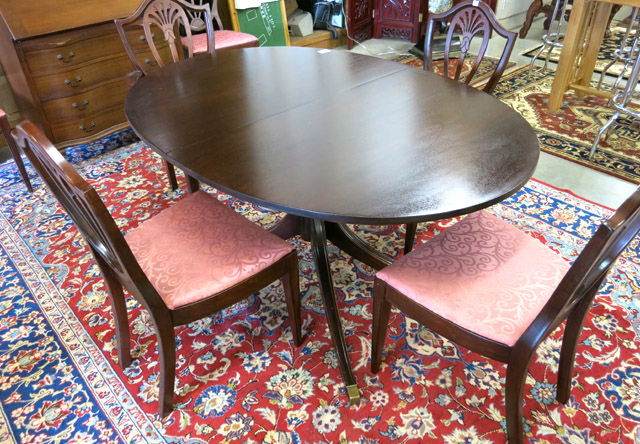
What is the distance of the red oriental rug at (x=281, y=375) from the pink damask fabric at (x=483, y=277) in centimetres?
43

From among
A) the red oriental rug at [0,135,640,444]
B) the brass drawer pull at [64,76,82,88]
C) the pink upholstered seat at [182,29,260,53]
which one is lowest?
the red oriental rug at [0,135,640,444]

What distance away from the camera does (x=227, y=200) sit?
2.41m

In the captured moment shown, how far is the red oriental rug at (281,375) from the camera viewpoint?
1366 mm

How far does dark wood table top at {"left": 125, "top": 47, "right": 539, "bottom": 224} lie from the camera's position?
1.11 metres

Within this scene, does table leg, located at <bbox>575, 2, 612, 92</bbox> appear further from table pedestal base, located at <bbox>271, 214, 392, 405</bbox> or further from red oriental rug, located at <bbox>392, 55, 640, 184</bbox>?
table pedestal base, located at <bbox>271, 214, 392, 405</bbox>

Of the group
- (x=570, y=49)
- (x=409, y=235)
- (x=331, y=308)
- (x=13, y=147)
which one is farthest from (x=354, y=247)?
(x=570, y=49)

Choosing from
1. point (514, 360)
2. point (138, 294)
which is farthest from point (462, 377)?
point (138, 294)

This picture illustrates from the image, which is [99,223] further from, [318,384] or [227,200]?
[227,200]

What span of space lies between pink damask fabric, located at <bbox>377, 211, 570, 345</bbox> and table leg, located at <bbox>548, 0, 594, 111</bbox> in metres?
2.23

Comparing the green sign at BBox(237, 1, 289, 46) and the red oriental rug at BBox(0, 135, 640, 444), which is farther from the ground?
the green sign at BBox(237, 1, 289, 46)

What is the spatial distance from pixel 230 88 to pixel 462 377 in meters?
1.34

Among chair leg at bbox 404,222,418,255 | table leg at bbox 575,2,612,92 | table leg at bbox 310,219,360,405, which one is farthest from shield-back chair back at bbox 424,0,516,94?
table leg at bbox 575,2,612,92

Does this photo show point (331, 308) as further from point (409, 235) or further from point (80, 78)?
point (80, 78)

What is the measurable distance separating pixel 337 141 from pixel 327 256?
1.51 ft
